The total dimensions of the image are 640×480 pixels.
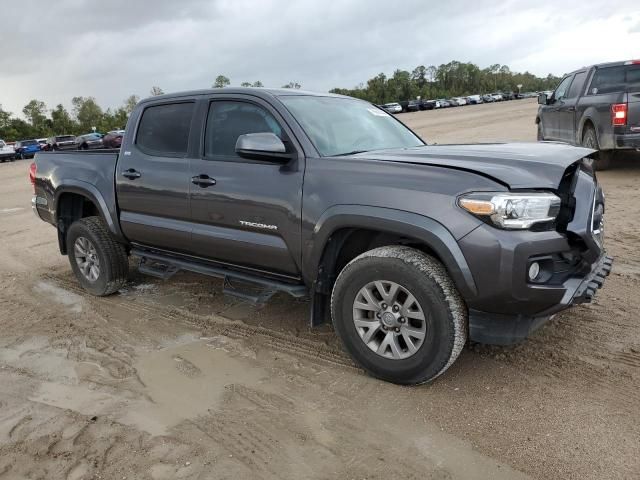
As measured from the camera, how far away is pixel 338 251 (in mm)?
3693

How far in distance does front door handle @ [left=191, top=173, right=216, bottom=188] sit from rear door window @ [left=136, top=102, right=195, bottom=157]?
0.32 meters

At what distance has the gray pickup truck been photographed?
9.96 feet

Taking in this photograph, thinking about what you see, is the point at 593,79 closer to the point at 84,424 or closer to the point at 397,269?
the point at 397,269

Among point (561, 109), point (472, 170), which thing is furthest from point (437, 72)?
point (472, 170)

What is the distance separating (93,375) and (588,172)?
362 centimetres

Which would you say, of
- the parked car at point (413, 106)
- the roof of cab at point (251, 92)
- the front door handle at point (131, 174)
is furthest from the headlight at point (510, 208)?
the parked car at point (413, 106)

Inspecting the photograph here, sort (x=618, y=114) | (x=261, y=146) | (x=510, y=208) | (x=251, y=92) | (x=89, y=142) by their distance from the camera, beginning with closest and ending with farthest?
(x=510, y=208) < (x=261, y=146) < (x=251, y=92) < (x=618, y=114) < (x=89, y=142)

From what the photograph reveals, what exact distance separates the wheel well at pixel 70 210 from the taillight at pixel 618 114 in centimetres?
789

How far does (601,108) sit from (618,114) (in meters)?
0.39

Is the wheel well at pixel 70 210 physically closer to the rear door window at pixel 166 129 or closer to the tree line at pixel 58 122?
the rear door window at pixel 166 129

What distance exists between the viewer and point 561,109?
422 inches

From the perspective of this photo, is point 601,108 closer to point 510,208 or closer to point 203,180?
point 510,208

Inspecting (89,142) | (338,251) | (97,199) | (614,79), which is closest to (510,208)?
(338,251)

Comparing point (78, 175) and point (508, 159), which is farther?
point (78, 175)
